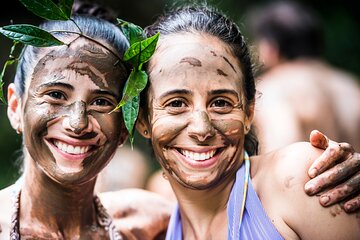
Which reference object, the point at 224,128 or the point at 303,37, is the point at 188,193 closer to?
the point at 224,128

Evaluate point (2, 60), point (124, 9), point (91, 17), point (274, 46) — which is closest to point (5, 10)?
point (2, 60)

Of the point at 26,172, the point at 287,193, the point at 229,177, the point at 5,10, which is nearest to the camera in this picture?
the point at 287,193

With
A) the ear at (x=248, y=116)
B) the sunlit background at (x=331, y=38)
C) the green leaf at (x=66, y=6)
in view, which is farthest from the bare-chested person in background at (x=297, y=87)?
the green leaf at (x=66, y=6)

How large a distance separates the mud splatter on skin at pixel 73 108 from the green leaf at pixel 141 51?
123 millimetres

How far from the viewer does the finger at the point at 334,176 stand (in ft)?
9.66

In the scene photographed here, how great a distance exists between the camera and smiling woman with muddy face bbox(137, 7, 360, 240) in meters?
2.99

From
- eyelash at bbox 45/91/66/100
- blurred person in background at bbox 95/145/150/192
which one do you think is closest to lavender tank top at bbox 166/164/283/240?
eyelash at bbox 45/91/66/100

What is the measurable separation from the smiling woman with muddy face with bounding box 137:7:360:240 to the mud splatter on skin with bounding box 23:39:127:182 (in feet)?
0.57

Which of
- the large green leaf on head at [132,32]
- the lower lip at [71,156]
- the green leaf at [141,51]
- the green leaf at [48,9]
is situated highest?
the green leaf at [48,9]

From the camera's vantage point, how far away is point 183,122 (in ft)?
10.2

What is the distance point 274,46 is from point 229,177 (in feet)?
9.80

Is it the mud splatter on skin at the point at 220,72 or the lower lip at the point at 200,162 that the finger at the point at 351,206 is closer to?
the lower lip at the point at 200,162

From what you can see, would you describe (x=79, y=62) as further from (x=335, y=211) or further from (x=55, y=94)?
(x=335, y=211)

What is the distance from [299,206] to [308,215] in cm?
5
